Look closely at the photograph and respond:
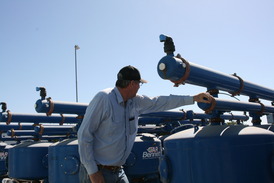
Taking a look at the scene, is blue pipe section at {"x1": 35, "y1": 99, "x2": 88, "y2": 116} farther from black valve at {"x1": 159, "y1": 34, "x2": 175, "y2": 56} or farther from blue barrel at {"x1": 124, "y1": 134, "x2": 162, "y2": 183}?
black valve at {"x1": 159, "y1": 34, "x2": 175, "y2": 56}

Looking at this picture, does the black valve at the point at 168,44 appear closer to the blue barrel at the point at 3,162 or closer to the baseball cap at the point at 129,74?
the baseball cap at the point at 129,74

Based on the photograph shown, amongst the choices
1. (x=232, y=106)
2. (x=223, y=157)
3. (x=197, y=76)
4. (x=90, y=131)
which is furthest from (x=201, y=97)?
(x=90, y=131)

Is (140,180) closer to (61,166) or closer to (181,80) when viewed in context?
(61,166)

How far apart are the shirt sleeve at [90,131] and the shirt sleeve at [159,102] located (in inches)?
22.7

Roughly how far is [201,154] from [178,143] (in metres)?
0.26

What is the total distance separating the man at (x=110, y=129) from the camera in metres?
2.57

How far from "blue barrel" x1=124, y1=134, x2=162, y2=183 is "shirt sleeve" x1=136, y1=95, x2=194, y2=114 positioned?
2.20 meters

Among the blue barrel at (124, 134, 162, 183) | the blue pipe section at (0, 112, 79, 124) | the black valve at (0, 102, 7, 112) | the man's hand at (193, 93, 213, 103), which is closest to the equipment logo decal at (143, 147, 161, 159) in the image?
the blue barrel at (124, 134, 162, 183)

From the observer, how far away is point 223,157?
109 inches

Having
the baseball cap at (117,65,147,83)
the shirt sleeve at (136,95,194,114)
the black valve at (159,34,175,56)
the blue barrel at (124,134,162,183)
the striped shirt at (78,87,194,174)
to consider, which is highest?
the black valve at (159,34,175,56)

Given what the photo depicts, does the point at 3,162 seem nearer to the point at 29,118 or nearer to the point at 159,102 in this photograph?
the point at 29,118

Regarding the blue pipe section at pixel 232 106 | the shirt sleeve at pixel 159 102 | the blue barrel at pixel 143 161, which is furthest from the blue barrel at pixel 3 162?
the blue pipe section at pixel 232 106

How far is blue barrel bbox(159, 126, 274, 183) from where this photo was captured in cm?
276

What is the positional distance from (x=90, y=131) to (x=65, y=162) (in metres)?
2.56
